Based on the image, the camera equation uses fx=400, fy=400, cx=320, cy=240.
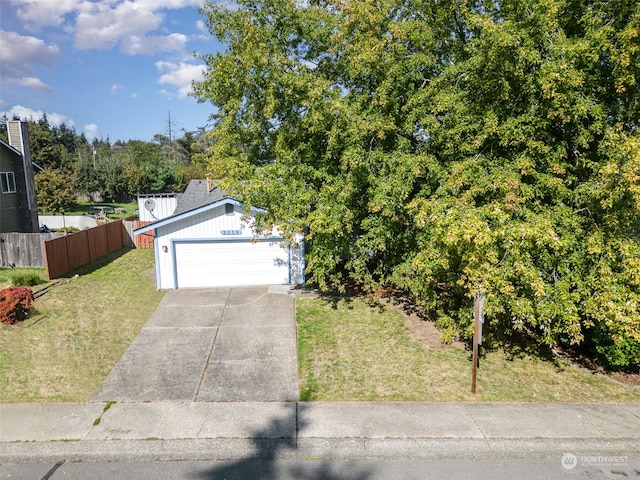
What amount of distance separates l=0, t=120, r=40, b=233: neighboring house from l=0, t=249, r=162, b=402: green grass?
9563 millimetres

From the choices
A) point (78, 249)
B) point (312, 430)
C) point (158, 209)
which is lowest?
point (312, 430)

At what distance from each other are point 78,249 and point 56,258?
1716 millimetres

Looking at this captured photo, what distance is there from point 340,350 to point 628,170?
265 inches

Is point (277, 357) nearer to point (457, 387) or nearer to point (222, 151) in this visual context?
point (457, 387)

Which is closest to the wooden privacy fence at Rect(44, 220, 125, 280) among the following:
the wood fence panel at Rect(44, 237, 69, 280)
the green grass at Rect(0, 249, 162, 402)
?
the wood fence panel at Rect(44, 237, 69, 280)

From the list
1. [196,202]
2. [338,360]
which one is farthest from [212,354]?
[196,202]

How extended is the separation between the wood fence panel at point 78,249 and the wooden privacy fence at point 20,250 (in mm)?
1361

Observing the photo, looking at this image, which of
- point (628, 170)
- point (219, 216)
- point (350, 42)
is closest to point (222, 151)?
point (219, 216)

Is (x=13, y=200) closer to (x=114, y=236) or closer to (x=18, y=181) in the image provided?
(x=18, y=181)

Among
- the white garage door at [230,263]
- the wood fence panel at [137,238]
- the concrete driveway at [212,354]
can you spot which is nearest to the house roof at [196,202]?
the white garage door at [230,263]

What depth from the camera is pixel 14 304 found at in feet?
34.7

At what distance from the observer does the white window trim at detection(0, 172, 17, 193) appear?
2108 centimetres

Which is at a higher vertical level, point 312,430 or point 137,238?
point 137,238

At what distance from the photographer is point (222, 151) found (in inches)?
484
